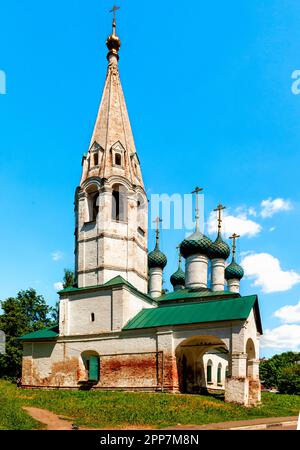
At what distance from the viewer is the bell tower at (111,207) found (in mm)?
23141

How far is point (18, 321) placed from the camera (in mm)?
35031

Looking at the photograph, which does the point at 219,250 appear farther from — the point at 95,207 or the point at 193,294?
the point at 95,207

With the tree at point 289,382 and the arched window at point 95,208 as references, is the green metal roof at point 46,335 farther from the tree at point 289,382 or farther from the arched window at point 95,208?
the tree at point 289,382

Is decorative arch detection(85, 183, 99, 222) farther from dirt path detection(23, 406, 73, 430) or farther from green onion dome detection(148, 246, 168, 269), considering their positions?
dirt path detection(23, 406, 73, 430)

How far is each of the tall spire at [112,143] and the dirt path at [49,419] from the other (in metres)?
12.1

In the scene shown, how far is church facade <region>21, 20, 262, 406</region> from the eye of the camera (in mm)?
20156

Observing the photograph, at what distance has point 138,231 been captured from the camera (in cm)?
2445

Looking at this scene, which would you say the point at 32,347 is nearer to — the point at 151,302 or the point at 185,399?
the point at 151,302

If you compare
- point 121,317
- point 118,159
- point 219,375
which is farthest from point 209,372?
point 118,159

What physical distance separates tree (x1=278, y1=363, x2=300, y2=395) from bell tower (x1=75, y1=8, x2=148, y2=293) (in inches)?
944

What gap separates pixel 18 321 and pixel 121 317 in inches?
626
